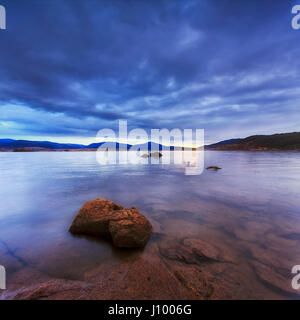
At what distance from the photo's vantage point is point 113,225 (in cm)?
460

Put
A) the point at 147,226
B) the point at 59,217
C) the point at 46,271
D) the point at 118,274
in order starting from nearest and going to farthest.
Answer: the point at 118,274 → the point at 46,271 → the point at 147,226 → the point at 59,217

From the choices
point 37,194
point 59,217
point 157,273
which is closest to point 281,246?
point 157,273

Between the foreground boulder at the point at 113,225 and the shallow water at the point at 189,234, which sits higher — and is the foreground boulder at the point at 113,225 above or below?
above

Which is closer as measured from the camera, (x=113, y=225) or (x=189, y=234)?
(x=113, y=225)

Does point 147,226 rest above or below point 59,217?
above

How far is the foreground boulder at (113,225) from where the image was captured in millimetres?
4316

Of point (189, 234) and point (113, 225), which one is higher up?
point (113, 225)

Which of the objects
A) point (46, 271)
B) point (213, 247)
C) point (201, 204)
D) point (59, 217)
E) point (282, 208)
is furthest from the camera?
point (201, 204)

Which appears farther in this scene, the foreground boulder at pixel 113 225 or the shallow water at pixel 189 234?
the foreground boulder at pixel 113 225

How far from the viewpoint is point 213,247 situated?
173 inches

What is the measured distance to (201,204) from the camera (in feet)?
27.4
